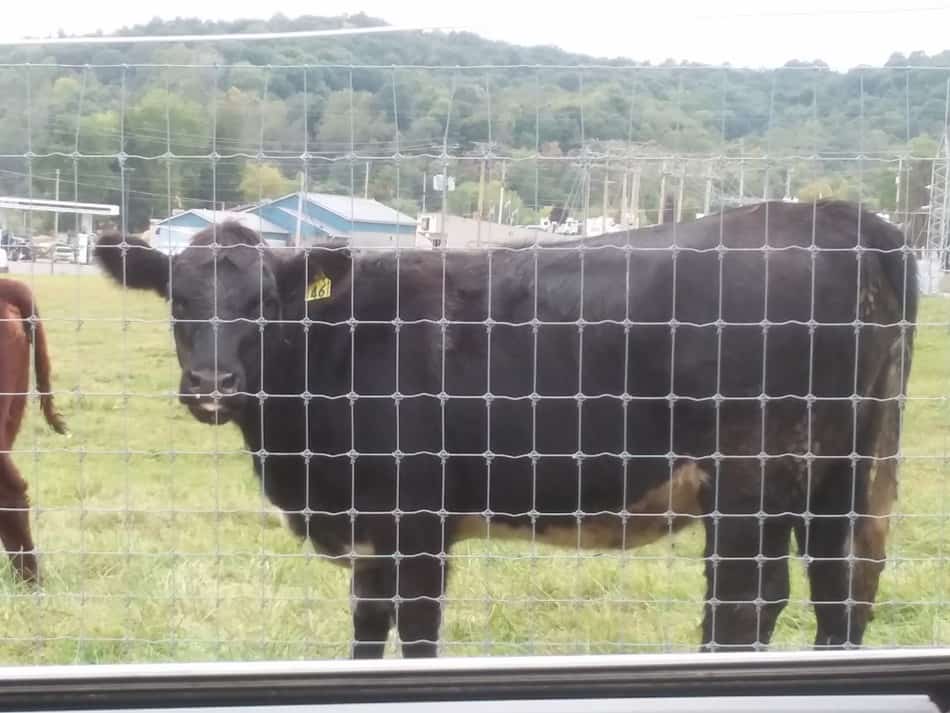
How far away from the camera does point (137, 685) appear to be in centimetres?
286

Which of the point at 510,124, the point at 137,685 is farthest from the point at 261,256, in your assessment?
the point at 137,685

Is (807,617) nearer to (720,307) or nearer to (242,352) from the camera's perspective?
(720,307)

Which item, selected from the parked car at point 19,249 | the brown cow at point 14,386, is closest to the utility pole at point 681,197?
the parked car at point 19,249

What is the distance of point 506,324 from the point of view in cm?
329

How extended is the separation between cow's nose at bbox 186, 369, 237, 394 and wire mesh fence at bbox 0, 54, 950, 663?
0.01 metres

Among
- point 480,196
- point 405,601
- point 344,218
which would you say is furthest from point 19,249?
point 405,601

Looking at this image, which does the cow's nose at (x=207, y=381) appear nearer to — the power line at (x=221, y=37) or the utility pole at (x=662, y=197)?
the power line at (x=221, y=37)

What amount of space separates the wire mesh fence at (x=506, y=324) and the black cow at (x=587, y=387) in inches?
0.5

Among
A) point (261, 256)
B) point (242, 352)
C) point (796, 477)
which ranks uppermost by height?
point (261, 256)

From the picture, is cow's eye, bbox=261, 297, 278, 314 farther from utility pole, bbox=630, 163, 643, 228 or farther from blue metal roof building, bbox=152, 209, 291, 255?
utility pole, bbox=630, 163, 643, 228

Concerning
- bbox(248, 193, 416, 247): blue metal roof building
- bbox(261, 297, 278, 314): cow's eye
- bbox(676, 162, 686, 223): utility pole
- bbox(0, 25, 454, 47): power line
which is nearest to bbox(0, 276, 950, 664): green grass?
bbox(261, 297, 278, 314): cow's eye

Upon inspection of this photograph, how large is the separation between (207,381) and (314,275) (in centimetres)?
53

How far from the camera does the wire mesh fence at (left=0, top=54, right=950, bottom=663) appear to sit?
3309mm

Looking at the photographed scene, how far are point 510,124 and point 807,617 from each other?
8.12ft
